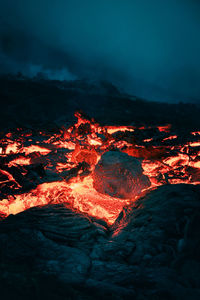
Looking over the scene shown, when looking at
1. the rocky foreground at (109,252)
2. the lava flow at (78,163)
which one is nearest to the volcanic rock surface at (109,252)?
the rocky foreground at (109,252)

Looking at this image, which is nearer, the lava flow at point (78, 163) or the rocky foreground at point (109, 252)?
the rocky foreground at point (109, 252)

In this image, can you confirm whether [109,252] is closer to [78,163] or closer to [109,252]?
[109,252]

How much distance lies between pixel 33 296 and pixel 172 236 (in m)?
0.97

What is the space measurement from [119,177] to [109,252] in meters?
0.96

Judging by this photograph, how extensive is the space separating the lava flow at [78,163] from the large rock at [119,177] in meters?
0.12

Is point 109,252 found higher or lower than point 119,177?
lower

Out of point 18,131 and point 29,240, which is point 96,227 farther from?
Result: point 18,131

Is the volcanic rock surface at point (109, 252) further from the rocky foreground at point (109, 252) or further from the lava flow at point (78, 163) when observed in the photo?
the lava flow at point (78, 163)

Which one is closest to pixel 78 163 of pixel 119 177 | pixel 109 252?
pixel 119 177

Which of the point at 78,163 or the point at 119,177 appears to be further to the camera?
the point at 78,163

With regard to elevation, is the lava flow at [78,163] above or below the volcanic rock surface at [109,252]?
above

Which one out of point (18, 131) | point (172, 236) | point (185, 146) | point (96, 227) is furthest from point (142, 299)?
point (18, 131)

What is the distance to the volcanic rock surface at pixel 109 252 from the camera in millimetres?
729

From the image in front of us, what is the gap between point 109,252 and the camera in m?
1.12
